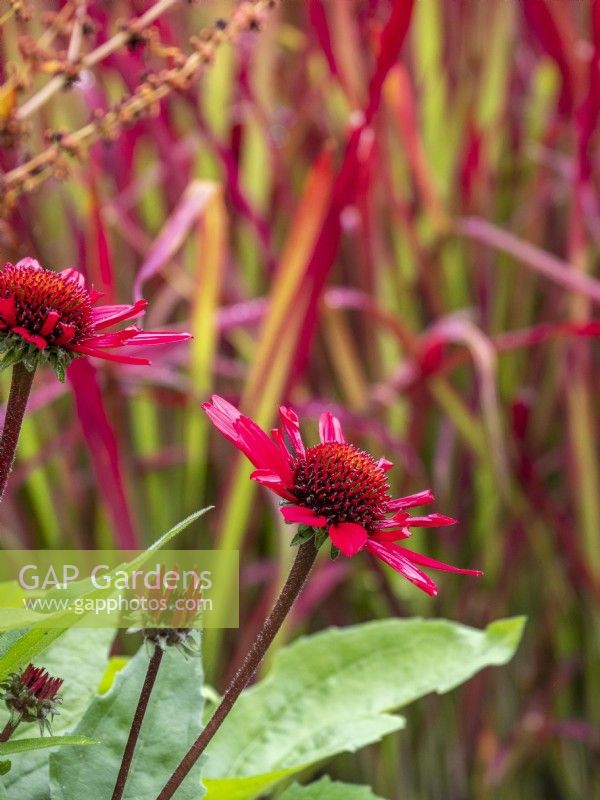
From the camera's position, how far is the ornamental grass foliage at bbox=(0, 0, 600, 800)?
430 millimetres

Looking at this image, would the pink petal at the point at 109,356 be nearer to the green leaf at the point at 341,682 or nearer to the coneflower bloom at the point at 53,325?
the coneflower bloom at the point at 53,325

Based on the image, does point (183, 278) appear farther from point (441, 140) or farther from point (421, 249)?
point (441, 140)

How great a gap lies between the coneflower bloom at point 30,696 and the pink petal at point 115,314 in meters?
0.10

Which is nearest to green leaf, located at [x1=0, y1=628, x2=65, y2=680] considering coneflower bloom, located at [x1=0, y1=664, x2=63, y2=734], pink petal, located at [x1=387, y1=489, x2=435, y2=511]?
coneflower bloom, located at [x1=0, y1=664, x2=63, y2=734]

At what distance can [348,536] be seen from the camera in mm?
269

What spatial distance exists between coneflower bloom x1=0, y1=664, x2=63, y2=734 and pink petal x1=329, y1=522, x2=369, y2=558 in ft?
0.28

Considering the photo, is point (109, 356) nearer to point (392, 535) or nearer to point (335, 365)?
point (392, 535)

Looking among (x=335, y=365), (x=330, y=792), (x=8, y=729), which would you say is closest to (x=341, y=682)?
(x=330, y=792)

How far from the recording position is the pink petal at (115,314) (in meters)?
0.29

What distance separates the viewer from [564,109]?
2.97 ft

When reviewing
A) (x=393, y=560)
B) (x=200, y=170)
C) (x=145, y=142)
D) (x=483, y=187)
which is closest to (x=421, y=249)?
(x=483, y=187)

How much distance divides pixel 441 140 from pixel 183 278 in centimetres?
33

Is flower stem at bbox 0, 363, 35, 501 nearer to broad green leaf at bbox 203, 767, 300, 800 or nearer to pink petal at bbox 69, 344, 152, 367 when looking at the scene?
pink petal at bbox 69, 344, 152, 367

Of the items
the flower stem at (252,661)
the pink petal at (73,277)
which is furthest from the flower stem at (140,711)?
the pink petal at (73,277)
